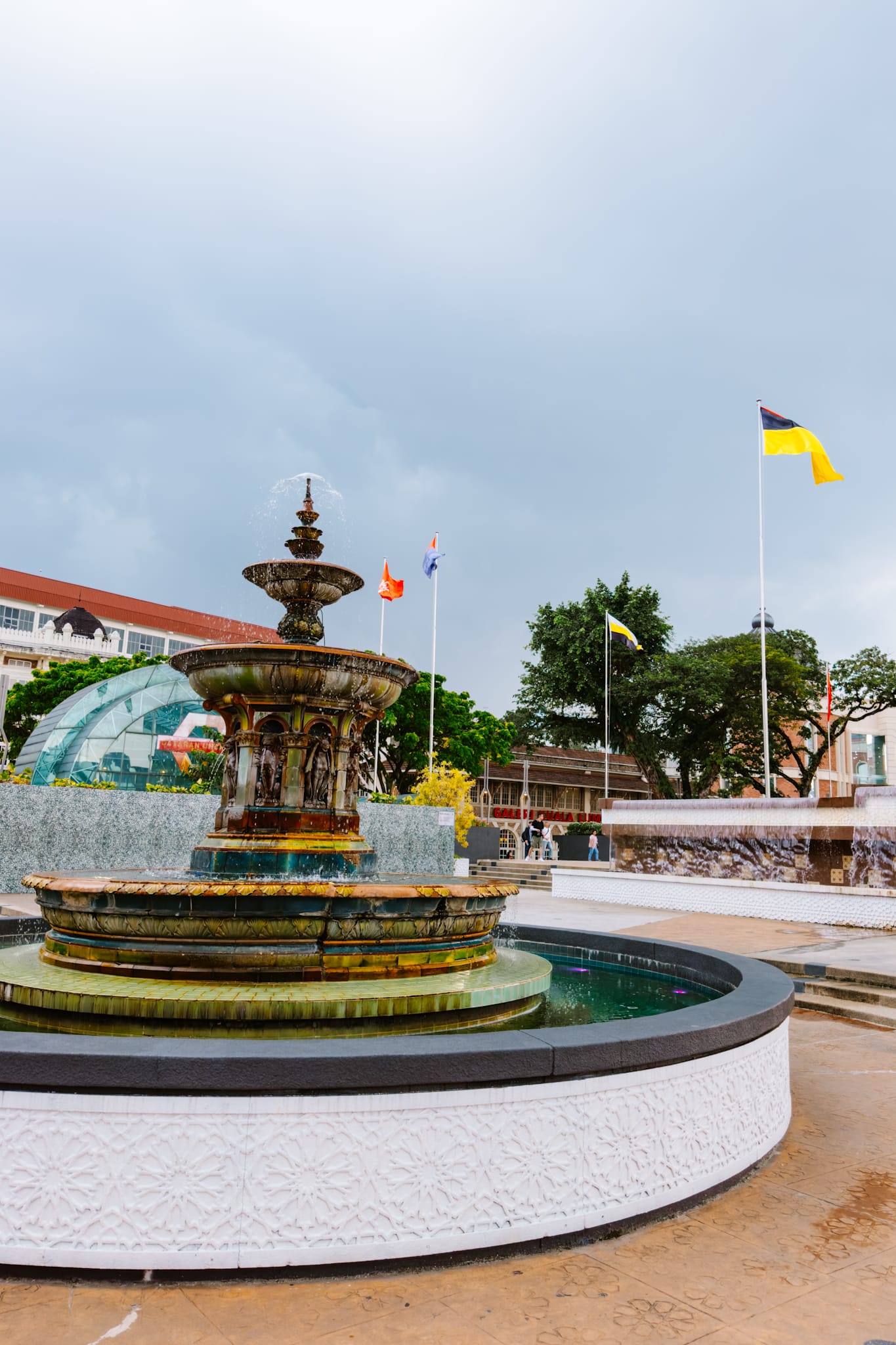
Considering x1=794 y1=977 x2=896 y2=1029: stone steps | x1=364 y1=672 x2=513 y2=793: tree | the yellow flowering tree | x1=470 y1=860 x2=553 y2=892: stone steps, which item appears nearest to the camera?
x1=794 y1=977 x2=896 y2=1029: stone steps

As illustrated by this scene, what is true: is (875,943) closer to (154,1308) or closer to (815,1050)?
(815,1050)

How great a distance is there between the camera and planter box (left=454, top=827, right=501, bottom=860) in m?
32.8

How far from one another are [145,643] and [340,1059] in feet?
225

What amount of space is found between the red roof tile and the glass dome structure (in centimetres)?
3269

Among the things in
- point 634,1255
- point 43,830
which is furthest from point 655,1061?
point 43,830

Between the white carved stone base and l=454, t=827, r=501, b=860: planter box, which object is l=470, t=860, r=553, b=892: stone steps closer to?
l=454, t=827, r=501, b=860: planter box

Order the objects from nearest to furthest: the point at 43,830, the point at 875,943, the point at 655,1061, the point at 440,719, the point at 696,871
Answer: the point at 655,1061 < the point at 875,943 < the point at 43,830 < the point at 696,871 < the point at 440,719

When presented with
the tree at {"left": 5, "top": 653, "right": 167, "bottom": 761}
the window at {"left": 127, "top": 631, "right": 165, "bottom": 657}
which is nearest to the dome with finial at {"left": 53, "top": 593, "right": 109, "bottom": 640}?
the window at {"left": 127, "top": 631, "right": 165, "bottom": 657}

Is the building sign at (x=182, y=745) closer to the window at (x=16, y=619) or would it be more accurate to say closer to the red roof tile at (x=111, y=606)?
the red roof tile at (x=111, y=606)

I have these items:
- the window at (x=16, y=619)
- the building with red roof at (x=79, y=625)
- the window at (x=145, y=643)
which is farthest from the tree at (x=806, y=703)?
the window at (x=16, y=619)

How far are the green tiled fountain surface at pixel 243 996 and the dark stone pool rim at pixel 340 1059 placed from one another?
3.18 feet

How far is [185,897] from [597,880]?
741 inches

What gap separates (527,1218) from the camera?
3.54 metres

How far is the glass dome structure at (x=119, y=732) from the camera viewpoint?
23.9m
